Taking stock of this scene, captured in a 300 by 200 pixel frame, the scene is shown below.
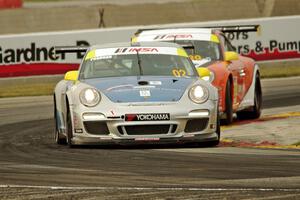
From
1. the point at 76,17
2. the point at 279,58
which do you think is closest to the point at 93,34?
the point at 279,58

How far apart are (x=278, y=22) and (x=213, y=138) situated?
17492 millimetres

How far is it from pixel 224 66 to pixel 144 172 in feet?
20.7

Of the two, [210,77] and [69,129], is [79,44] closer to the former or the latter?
[210,77]

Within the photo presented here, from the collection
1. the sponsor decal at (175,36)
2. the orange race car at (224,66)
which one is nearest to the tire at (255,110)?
the orange race car at (224,66)

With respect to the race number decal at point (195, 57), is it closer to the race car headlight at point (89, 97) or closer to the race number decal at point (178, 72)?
the race number decal at point (178, 72)

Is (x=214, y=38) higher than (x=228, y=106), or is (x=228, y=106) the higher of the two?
(x=214, y=38)

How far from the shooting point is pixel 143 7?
38938mm

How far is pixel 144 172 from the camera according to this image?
35.6 feet

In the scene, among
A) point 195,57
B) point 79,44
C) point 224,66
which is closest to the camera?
point 224,66

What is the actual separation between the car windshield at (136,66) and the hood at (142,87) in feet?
0.91

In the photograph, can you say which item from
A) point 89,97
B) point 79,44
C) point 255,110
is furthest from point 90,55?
point 79,44

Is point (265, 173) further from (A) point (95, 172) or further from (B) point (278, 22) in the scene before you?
(B) point (278, 22)

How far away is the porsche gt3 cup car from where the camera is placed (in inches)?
524

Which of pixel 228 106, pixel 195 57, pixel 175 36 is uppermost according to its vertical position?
pixel 175 36
